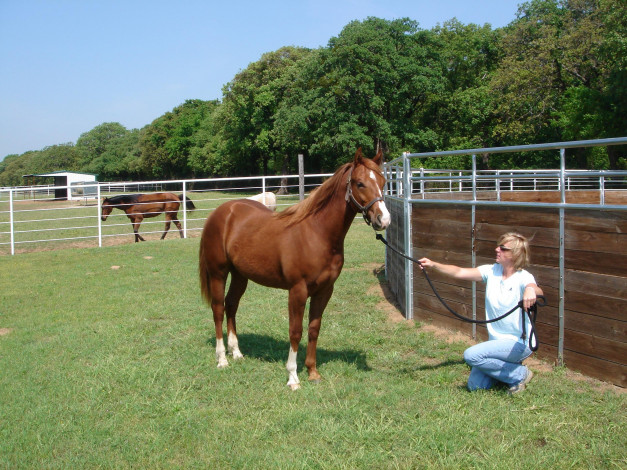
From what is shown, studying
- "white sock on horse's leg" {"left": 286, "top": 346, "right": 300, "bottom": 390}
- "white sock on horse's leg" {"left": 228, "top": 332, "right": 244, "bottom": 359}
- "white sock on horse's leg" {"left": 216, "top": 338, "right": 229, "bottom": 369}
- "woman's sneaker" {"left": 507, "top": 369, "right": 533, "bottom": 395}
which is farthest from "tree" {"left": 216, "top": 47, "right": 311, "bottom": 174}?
"woman's sneaker" {"left": 507, "top": 369, "right": 533, "bottom": 395}

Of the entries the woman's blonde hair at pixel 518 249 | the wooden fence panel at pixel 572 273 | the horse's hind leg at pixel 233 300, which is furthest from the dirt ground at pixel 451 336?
the horse's hind leg at pixel 233 300

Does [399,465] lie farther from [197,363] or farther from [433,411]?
[197,363]

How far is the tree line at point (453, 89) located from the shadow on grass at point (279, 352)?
18.2m

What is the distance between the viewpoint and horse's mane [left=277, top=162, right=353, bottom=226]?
4.58 metres

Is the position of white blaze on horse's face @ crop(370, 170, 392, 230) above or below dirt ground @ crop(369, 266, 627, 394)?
above

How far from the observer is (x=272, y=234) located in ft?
16.0

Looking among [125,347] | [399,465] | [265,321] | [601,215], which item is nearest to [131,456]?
[399,465]

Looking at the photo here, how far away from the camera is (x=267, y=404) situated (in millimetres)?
4121

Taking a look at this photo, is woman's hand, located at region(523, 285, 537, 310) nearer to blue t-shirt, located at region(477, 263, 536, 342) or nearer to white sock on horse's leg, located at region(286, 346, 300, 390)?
blue t-shirt, located at region(477, 263, 536, 342)

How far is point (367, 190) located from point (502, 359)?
1797 millimetres

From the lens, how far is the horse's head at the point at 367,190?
4051 mm

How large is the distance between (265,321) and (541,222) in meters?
3.79

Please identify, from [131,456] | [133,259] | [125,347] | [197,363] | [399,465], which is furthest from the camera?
[133,259]

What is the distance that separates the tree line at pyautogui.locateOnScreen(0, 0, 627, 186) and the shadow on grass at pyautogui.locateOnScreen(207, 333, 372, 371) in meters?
18.2
